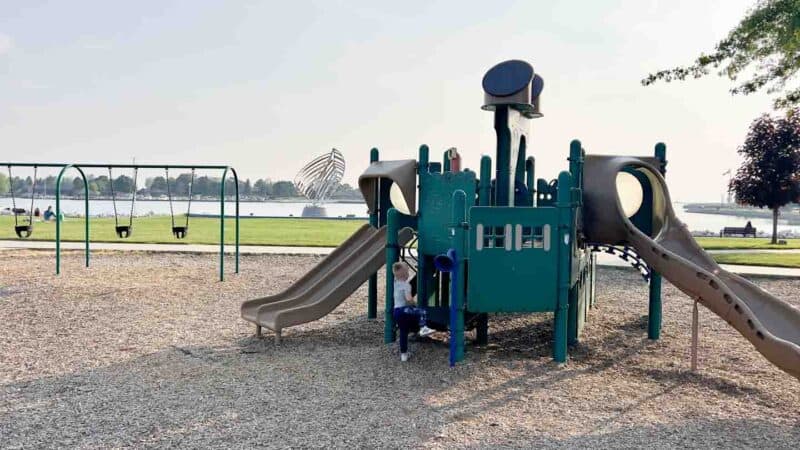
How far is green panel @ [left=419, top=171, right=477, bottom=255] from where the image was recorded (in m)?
8.12

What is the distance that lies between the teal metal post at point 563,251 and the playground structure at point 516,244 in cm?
1

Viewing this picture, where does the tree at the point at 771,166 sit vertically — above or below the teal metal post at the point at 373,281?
above

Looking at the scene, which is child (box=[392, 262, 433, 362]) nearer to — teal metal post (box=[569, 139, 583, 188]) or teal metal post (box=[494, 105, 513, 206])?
teal metal post (box=[494, 105, 513, 206])

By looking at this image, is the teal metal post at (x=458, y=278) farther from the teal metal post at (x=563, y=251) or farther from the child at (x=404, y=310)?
the teal metal post at (x=563, y=251)

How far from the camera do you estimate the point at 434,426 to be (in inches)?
217

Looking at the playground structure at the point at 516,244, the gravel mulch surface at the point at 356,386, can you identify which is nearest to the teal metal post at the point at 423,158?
Answer: the playground structure at the point at 516,244

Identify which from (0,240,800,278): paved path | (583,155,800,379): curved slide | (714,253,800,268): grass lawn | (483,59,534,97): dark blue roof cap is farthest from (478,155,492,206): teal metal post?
(714,253,800,268): grass lawn

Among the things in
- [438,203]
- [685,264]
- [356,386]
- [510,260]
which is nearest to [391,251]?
[438,203]

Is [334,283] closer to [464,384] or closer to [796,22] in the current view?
[464,384]

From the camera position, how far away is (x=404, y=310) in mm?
7531

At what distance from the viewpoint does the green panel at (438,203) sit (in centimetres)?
812

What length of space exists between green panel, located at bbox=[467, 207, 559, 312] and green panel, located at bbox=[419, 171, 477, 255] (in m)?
0.58

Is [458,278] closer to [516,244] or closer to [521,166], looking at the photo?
[516,244]

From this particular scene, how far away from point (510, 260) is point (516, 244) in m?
0.20
